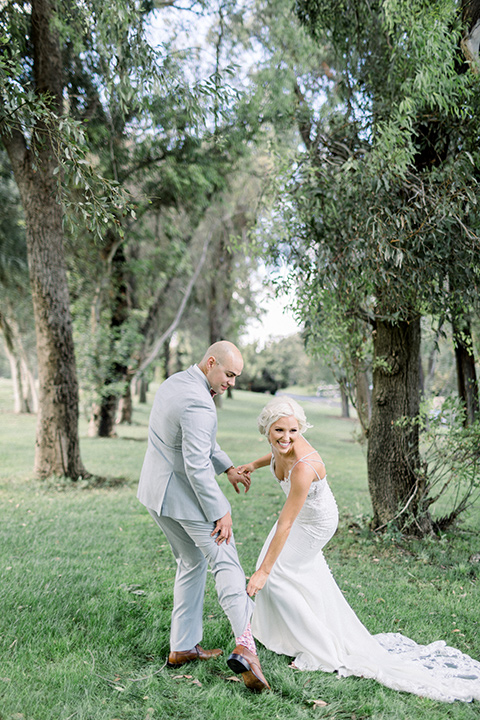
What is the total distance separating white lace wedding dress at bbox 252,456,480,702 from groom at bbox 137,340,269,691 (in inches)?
A: 17.9

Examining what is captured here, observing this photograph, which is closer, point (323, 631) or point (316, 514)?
point (323, 631)

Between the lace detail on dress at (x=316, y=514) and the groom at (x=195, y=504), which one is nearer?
the groom at (x=195, y=504)

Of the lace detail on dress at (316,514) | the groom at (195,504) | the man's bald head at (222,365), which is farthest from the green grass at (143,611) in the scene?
the man's bald head at (222,365)

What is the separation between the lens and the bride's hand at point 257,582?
3.31 m

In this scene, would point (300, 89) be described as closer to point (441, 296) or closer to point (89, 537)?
point (441, 296)

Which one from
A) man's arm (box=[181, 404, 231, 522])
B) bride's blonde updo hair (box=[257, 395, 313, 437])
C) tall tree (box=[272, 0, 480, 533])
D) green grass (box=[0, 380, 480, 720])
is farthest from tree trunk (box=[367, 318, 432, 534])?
man's arm (box=[181, 404, 231, 522])

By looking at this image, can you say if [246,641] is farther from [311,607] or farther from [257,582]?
[311,607]

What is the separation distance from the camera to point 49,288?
348 inches

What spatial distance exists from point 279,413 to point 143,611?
6.72 feet

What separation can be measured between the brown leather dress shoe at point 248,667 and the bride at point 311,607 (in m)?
0.37

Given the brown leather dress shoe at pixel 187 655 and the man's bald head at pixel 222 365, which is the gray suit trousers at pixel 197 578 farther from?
the man's bald head at pixel 222 365

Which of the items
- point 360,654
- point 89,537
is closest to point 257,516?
point 89,537

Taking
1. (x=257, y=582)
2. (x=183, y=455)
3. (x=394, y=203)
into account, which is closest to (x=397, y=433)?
(x=394, y=203)

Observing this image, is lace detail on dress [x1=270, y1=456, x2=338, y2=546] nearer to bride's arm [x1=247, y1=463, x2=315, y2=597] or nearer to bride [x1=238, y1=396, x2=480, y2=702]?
bride [x1=238, y1=396, x2=480, y2=702]
